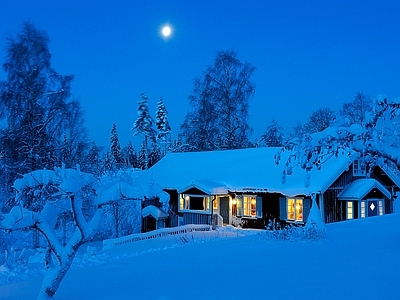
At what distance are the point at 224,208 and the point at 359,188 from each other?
7933 mm

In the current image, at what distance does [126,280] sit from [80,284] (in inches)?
36.4

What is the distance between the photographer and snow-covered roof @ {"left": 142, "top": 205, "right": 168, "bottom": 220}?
27.5 meters

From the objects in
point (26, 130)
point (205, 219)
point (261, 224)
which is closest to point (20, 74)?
point (26, 130)

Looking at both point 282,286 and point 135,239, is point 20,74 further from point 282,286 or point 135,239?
point 282,286

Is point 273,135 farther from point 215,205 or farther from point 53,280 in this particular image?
point 53,280

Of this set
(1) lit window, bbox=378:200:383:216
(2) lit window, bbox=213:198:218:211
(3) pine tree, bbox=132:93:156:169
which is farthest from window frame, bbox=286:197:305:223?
(3) pine tree, bbox=132:93:156:169

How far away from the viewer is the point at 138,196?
7.56 meters

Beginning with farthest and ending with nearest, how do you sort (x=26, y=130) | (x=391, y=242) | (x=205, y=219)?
(x=205, y=219)
(x=26, y=130)
(x=391, y=242)

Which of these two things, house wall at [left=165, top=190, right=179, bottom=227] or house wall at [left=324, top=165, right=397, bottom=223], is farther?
house wall at [left=165, top=190, right=179, bottom=227]

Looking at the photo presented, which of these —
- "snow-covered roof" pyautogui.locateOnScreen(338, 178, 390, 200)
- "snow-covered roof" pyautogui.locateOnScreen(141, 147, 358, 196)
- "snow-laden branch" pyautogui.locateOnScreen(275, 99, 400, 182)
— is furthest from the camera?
"snow-covered roof" pyautogui.locateOnScreen(338, 178, 390, 200)

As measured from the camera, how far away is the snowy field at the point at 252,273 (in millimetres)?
6498

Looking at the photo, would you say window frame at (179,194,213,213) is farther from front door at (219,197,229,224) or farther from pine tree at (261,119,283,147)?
pine tree at (261,119,283,147)

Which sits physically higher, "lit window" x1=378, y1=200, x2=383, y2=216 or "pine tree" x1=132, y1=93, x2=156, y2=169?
"pine tree" x1=132, y1=93, x2=156, y2=169

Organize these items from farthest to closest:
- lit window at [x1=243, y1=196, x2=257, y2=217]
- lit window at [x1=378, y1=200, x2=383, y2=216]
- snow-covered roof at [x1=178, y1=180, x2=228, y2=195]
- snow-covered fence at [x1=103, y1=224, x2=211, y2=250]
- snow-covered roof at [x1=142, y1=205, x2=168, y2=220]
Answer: snow-covered roof at [x1=142, y1=205, x2=168, y2=220]
lit window at [x1=378, y1=200, x2=383, y2=216]
lit window at [x1=243, y1=196, x2=257, y2=217]
snow-covered roof at [x1=178, y1=180, x2=228, y2=195]
snow-covered fence at [x1=103, y1=224, x2=211, y2=250]
